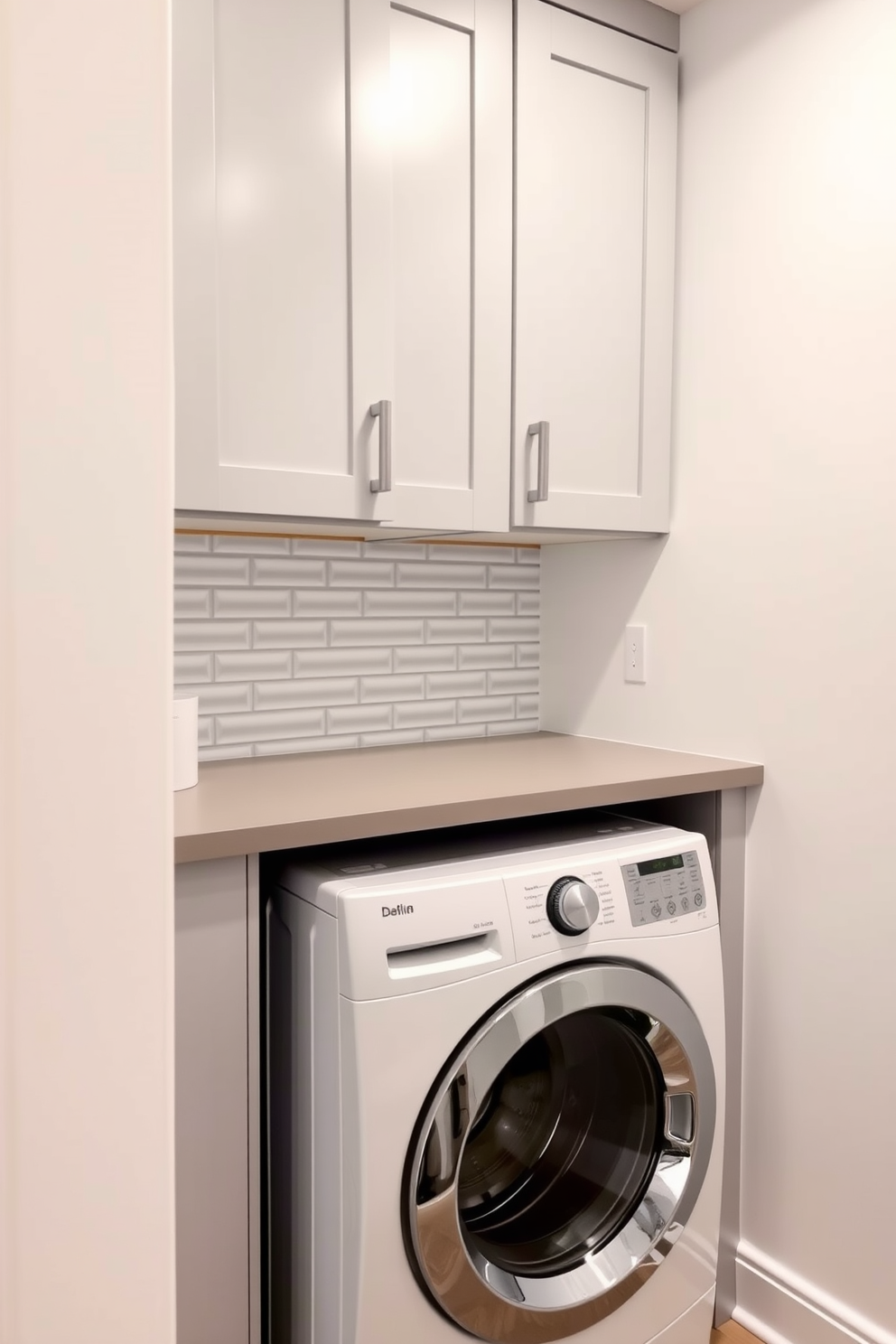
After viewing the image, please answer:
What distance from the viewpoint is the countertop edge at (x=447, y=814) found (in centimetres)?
120

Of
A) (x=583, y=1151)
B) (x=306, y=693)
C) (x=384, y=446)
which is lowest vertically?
(x=583, y=1151)

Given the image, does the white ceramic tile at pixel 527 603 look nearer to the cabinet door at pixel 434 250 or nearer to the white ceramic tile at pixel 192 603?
the cabinet door at pixel 434 250

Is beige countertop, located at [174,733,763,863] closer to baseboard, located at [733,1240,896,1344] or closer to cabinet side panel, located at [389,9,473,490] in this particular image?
cabinet side panel, located at [389,9,473,490]

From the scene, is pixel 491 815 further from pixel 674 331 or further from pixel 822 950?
→ pixel 674 331

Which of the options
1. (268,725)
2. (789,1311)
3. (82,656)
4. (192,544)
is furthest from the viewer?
(268,725)

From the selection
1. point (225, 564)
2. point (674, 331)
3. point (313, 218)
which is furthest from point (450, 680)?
point (313, 218)

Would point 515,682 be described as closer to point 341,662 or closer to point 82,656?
point 341,662

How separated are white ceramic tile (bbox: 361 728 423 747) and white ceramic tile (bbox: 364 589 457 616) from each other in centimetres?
25

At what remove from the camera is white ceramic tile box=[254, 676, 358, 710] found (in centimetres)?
187

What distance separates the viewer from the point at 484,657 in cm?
217

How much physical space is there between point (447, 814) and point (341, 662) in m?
0.65

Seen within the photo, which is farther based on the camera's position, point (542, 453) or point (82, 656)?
point (542, 453)

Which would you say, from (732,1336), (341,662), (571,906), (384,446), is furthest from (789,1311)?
(384,446)

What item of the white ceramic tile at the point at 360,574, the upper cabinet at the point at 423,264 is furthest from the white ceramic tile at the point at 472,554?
the upper cabinet at the point at 423,264
